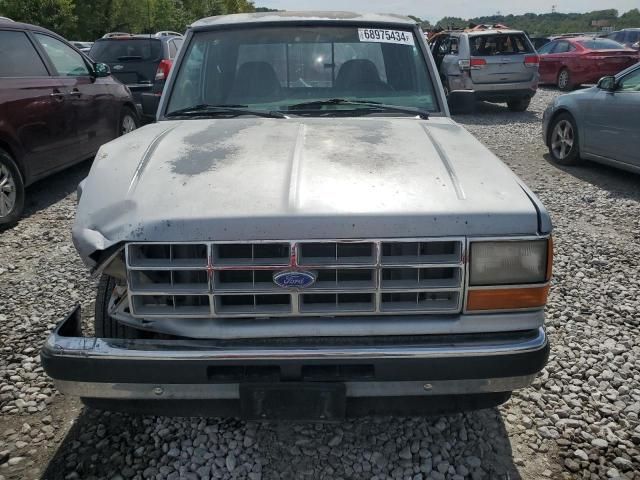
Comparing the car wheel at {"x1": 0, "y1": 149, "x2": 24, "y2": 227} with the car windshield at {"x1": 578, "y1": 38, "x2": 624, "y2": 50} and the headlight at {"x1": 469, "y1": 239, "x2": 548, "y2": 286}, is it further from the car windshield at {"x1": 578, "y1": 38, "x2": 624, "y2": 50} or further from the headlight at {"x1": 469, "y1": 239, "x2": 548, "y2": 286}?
the car windshield at {"x1": 578, "y1": 38, "x2": 624, "y2": 50}

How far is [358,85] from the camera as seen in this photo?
11.9 ft

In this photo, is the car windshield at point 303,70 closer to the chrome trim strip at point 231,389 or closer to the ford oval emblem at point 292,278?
the ford oval emblem at point 292,278

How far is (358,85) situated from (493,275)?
73.8 inches

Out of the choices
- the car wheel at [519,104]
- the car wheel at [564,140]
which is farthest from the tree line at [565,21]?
the car wheel at [564,140]

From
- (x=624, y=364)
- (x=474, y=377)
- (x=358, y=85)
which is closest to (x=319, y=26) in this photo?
(x=358, y=85)

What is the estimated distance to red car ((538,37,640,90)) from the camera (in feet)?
50.8

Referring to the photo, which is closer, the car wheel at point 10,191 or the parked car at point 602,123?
the car wheel at point 10,191

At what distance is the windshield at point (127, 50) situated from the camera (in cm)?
1032

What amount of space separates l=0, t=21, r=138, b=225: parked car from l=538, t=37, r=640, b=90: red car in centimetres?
1302

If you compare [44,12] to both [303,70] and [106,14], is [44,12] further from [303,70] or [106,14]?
[303,70]

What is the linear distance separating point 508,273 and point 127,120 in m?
7.13

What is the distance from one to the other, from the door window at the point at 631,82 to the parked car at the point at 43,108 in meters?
6.37

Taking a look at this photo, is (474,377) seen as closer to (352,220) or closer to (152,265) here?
(352,220)

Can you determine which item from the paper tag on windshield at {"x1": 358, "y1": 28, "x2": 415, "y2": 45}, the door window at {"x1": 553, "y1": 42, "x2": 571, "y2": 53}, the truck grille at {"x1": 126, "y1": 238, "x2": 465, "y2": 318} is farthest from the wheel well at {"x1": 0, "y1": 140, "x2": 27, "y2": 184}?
the door window at {"x1": 553, "y1": 42, "x2": 571, "y2": 53}
